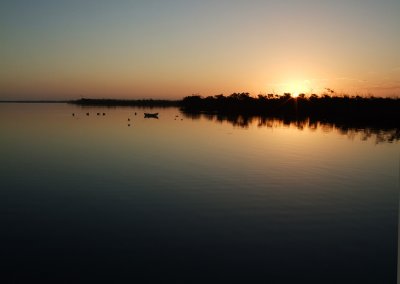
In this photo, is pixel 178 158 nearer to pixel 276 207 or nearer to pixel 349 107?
pixel 276 207

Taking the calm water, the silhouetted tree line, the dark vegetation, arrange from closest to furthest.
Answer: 1. the calm water
2. the dark vegetation
3. the silhouetted tree line

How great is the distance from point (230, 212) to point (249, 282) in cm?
466

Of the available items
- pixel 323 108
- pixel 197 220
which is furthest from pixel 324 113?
pixel 197 220

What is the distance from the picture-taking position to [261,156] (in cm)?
2555

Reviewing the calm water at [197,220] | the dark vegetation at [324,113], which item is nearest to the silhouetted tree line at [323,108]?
the dark vegetation at [324,113]

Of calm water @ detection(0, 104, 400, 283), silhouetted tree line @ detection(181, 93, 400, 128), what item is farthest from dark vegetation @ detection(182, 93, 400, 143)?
calm water @ detection(0, 104, 400, 283)

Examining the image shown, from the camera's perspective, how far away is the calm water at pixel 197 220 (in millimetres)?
8602

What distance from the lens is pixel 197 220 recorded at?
11906 millimetres

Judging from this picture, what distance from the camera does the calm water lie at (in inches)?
A: 339

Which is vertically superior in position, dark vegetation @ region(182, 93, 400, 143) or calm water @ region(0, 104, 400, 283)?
dark vegetation @ region(182, 93, 400, 143)

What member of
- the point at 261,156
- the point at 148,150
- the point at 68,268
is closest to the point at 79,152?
the point at 148,150

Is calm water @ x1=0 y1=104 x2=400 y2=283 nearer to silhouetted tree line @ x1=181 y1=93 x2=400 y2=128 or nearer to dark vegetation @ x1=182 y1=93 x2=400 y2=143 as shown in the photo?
dark vegetation @ x1=182 y1=93 x2=400 y2=143

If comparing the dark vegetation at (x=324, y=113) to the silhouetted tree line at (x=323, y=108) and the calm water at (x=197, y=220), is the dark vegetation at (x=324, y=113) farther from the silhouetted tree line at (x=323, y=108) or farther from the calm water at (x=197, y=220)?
the calm water at (x=197, y=220)

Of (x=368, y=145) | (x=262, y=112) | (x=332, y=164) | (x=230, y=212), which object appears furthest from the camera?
(x=262, y=112)
